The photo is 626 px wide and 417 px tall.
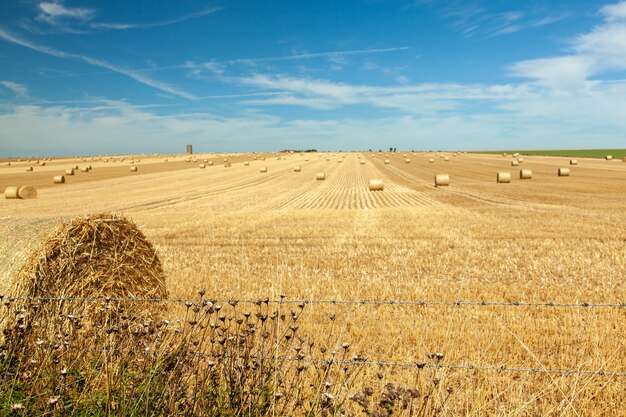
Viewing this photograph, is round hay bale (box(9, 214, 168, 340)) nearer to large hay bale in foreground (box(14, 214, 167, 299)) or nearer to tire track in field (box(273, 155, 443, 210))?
large hay bale in foreground (box(14, 214, 167, 299))

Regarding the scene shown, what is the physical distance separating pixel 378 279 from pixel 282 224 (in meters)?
9.35

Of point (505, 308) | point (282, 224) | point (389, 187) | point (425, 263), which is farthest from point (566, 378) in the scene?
point (389, 187)

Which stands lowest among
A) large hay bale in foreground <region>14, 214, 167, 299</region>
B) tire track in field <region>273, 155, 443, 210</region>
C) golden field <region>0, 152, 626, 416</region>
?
golden field <region>0, 152, 626, 416</region>

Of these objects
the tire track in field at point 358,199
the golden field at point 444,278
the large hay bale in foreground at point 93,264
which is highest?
the large hay bale in foreground at point 93,264

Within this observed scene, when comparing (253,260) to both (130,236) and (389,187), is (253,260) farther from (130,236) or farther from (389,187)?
(389,187)

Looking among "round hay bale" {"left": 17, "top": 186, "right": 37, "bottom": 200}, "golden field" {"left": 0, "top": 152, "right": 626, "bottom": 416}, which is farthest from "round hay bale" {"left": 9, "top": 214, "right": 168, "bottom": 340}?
"round hay bale" {"left": 17, "top": 186, "right": 37, "bottom": 200}

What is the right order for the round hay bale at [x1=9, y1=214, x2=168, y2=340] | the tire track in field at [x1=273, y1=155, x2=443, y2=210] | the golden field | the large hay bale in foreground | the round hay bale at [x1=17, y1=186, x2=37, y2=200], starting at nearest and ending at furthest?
1. the golden field
2. the round hay bale at [x1=9, y1=214, x2=168, y2=340]
3. the large hay bale in foreground
4. the tire track in field at [x1=273, y1=155, x2=443, y2=210]
5. the round hay bale at [x1=17, y1=186, x2=37, y2=200]

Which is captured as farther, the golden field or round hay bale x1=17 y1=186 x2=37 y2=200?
round hay bale x1=17 y1=186 x2=37 y2=200

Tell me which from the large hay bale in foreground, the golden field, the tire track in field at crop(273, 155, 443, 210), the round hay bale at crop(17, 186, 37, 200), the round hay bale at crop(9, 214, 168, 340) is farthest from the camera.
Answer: the round hay bale at crop(17, 186, 37, 200)

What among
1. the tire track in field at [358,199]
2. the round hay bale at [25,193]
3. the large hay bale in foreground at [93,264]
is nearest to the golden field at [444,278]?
the large hay bale in foreground at [93,264]

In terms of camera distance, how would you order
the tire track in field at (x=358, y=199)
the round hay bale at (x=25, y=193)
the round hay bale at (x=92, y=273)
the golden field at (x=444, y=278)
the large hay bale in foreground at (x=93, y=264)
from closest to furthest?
1. the golden field at (x=444, y=278)
2. the round hay bale at (x=92, y=273)
3. the large hay bale in foreground at (x=93, y=264)
4. the tire track in field at (x=358, y=199)
5. the round hay bale at (x=25, y=193)

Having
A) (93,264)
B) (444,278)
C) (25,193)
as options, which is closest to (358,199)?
(444,278)

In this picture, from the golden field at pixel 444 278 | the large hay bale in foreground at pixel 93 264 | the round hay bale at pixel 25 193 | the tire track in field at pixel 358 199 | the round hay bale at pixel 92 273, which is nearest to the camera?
the golden field at pixel 444 278

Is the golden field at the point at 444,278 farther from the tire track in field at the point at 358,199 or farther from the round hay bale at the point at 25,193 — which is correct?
the round hay bale at the point at 25,193
